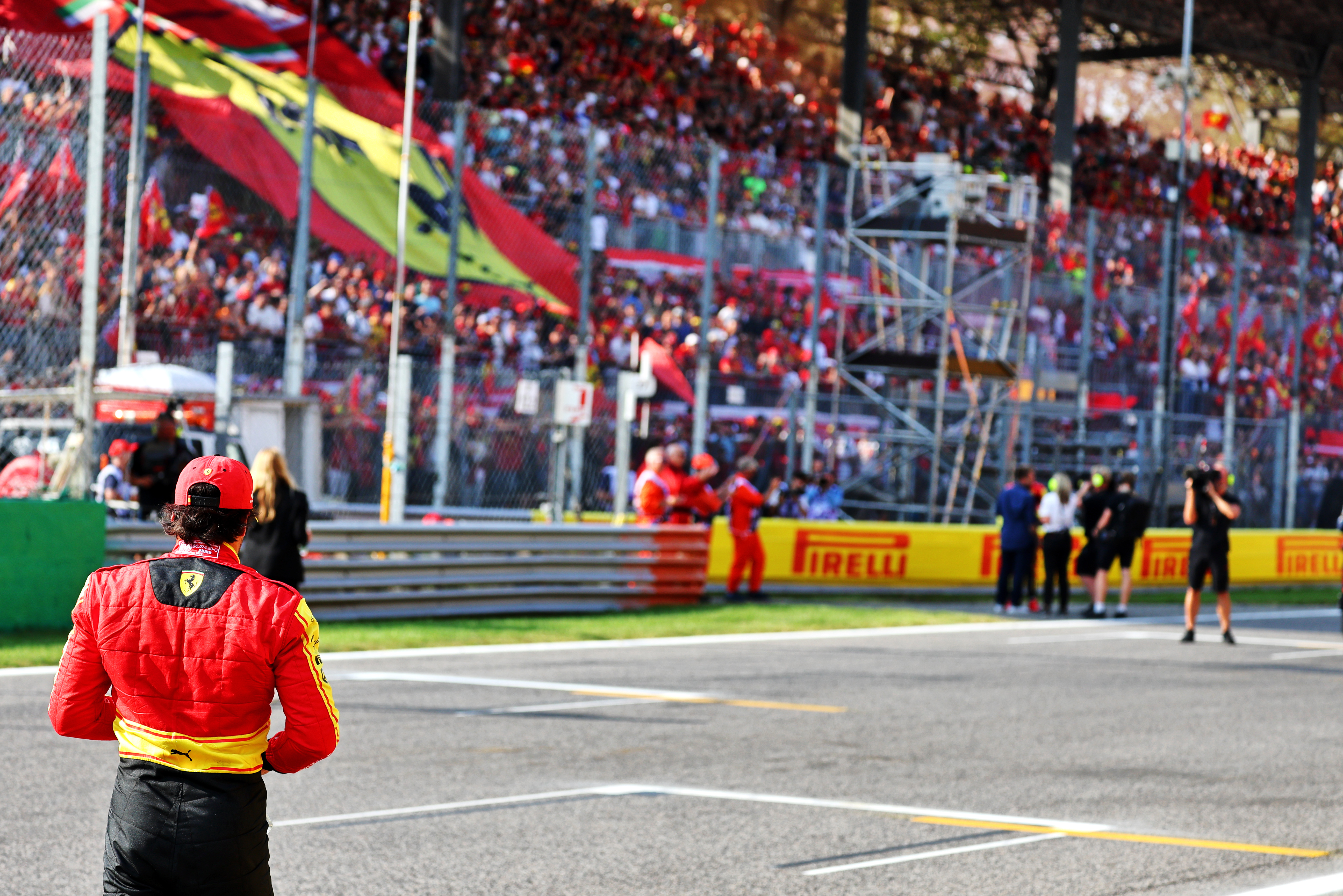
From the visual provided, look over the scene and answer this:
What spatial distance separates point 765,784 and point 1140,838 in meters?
1.81

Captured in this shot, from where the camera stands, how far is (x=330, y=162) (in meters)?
20.1

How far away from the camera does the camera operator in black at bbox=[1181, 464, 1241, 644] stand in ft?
50.0

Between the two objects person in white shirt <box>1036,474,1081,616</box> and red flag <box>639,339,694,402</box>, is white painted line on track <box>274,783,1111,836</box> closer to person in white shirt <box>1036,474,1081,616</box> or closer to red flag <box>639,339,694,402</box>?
person in white shirt <box>1036,474,1081,616</box>

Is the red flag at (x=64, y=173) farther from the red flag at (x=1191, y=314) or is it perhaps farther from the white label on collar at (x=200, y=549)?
the red flag at (x=1191, y=314)

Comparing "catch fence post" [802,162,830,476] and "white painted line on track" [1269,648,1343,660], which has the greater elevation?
"catch fence post" [802,162,830,476]

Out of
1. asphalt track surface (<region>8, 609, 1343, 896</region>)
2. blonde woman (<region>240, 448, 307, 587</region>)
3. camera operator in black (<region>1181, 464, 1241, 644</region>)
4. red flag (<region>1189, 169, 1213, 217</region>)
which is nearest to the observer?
asphalt track surface (<region>8, 609, 1343, 896</region>)

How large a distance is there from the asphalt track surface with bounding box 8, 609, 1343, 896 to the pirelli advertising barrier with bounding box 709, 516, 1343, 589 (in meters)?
6.51

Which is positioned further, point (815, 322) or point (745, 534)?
point (815, 322)

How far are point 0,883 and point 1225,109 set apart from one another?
6101 cm

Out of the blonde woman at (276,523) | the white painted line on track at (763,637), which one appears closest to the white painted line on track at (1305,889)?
the blonde woman at (276,523)

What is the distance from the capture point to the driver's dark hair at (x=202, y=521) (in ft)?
11.7

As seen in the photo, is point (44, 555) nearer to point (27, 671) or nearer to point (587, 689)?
point (27, 671)

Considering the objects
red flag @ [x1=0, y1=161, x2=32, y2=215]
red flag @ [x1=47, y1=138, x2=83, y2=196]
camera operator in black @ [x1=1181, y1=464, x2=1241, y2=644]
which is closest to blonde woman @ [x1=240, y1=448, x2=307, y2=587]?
red flag @ [x1=47, y1=138, x2=83, y2=196]

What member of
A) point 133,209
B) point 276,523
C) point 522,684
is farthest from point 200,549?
point 133,209
